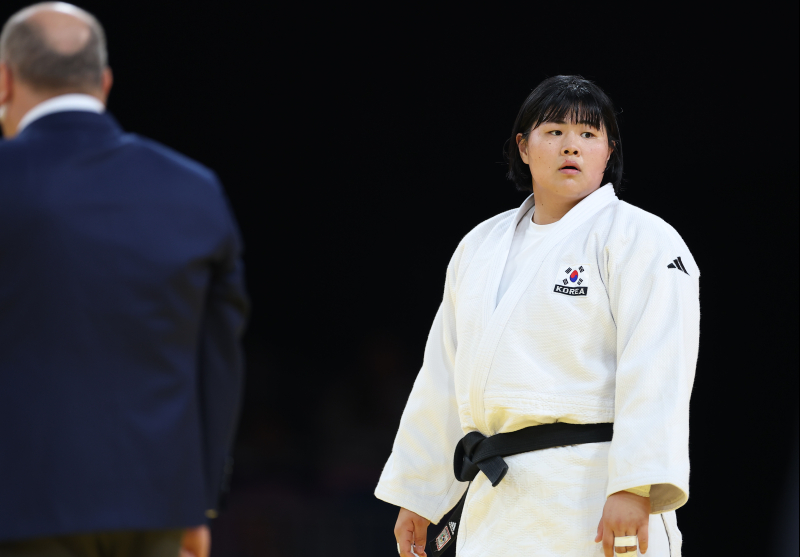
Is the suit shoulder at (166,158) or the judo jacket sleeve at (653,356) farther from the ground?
the suit shoulder at (166,158)

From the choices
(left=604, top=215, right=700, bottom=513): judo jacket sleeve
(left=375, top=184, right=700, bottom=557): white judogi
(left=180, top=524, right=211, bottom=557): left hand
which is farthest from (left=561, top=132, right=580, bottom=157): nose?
(left=180, top=524, right=211, bottom=557): left hand

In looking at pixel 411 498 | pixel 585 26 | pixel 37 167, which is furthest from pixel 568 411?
pixel 585 26

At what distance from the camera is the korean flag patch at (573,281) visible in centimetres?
181

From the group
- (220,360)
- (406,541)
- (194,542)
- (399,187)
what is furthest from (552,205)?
(399,187)

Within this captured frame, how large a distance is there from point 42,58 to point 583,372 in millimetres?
1083

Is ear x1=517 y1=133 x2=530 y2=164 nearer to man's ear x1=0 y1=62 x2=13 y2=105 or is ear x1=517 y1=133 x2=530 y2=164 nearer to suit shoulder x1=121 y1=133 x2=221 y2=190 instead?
suit shoulder x1=121 y1=133 x2=221 y2=190

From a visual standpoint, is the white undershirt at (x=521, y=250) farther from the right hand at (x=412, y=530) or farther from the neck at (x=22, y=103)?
the neck at (x=22, y=103)

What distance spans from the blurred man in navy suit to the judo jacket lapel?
25.6 inches

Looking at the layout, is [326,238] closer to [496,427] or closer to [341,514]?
[341,514]

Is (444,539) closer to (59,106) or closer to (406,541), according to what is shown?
(406,541)

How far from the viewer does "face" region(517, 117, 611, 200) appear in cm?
194

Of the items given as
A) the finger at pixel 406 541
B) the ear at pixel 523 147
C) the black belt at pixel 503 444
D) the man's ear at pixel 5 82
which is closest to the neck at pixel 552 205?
the ear at pixel 523 147

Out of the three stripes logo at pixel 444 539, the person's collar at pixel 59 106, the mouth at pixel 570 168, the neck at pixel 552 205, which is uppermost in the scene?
the person's collar at pixel 59 106

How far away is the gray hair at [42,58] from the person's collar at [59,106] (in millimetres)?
14
